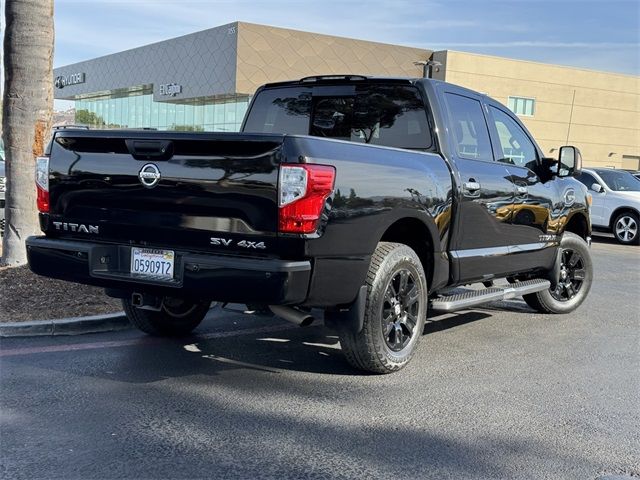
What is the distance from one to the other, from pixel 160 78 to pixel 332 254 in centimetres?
4739

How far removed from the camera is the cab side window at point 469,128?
18.2 ft

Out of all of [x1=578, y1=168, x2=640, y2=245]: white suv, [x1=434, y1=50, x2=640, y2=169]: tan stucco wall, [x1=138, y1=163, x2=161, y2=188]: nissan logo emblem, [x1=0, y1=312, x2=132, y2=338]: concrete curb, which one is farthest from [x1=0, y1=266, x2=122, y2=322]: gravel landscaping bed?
Result: [x1=434, y1=50, x2=640, y2=169]: tan stucco wall

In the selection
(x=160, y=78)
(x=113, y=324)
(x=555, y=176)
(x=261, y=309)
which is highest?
(x=160, y=78)

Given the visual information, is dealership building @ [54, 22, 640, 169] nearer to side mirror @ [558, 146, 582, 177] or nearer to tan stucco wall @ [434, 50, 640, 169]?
tan stucco wall @ [434, 50, 640, 169]

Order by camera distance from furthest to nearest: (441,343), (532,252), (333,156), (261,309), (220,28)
Result: (220,28)
(532,252)
(441,343)
(261,309)
(333,156)

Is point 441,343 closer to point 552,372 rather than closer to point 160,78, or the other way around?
point 552,372

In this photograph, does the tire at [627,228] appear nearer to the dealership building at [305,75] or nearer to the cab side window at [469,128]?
the cab side window at [469,128]

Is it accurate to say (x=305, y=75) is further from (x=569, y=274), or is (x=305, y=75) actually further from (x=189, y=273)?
(x=189, y=273)

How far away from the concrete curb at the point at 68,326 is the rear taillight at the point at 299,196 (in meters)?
2.67

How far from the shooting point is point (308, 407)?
4164mm

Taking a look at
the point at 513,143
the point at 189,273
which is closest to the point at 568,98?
the point at 513,143

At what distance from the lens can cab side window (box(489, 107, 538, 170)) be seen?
→ 6.25 metres

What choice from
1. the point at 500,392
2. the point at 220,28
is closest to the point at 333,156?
the point at 500,392

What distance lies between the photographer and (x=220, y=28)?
41.2 m
